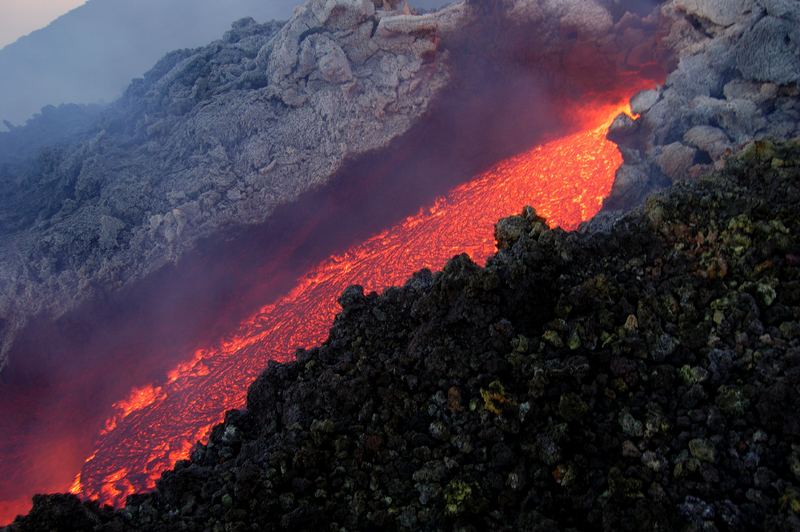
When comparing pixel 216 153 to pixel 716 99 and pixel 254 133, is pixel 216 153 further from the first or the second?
pixel 716 99

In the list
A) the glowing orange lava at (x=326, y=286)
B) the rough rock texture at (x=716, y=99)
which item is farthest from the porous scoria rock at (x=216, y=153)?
the rough rock texture at (x=716, y=99)

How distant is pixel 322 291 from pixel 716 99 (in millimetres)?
12013

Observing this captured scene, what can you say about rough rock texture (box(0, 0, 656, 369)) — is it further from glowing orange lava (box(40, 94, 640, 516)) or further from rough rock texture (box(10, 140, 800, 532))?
rough rock texture (box(10, 140, 800, 532))

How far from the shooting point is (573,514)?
4.55 meters

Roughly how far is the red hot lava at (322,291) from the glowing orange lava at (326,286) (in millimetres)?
29

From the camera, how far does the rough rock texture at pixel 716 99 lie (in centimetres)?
1308

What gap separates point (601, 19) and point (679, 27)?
3.09 m

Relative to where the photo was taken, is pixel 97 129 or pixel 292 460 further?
pixel 97 129

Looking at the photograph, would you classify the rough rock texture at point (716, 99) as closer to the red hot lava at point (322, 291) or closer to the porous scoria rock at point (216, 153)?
the red hot lava at point (322, 291)

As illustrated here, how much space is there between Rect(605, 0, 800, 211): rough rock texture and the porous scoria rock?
8.01m

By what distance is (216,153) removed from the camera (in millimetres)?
18062

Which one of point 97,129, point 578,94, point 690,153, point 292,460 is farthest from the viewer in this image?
point 97,129

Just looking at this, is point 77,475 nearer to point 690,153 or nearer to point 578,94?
point 690,153

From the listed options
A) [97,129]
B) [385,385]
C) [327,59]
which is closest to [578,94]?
[327,59]
